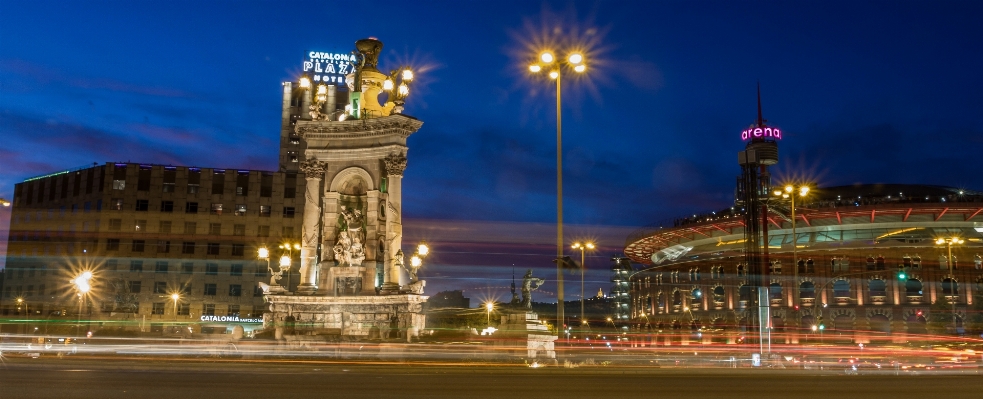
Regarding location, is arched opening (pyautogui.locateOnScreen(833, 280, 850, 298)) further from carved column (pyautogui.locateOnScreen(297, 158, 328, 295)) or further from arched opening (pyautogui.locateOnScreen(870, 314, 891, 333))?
carved column (pyautogui.locateOnScreen(297, 158, 328, 295))

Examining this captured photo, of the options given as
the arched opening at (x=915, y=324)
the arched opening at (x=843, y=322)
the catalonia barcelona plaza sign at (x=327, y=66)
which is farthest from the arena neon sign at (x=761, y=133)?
the catalonia barcelona plaza sign at (x=327, y=66)

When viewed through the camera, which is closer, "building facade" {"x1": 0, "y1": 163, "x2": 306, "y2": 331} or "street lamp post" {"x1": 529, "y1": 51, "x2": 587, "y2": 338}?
"street lamp post" {"x1": 529, "y1": 51, "x2": 587, "y2": 338}

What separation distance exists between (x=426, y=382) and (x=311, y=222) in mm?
21201

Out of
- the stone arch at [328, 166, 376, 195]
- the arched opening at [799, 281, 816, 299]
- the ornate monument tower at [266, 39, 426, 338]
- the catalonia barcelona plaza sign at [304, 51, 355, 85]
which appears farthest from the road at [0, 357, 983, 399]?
the catalonia barcelona plaza sign at [304, 51, 355, 85]

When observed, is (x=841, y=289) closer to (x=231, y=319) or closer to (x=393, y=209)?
(x=231, y=319)

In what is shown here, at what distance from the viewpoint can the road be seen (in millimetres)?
15688

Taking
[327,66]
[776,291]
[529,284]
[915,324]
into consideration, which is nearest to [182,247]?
[327,66]

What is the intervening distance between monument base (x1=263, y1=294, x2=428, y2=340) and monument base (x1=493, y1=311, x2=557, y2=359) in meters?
3.83

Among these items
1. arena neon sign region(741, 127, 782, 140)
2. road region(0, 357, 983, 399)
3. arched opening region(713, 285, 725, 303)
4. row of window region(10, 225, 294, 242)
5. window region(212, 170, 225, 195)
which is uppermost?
arena neon sign region(741, 127, 782, 140)

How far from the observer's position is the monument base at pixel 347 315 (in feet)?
116

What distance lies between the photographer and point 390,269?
1457 inches

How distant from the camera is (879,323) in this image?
9456cm

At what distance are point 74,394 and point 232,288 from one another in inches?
2882

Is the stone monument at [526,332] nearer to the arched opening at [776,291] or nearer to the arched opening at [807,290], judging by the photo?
the arched opening at [776,291]
